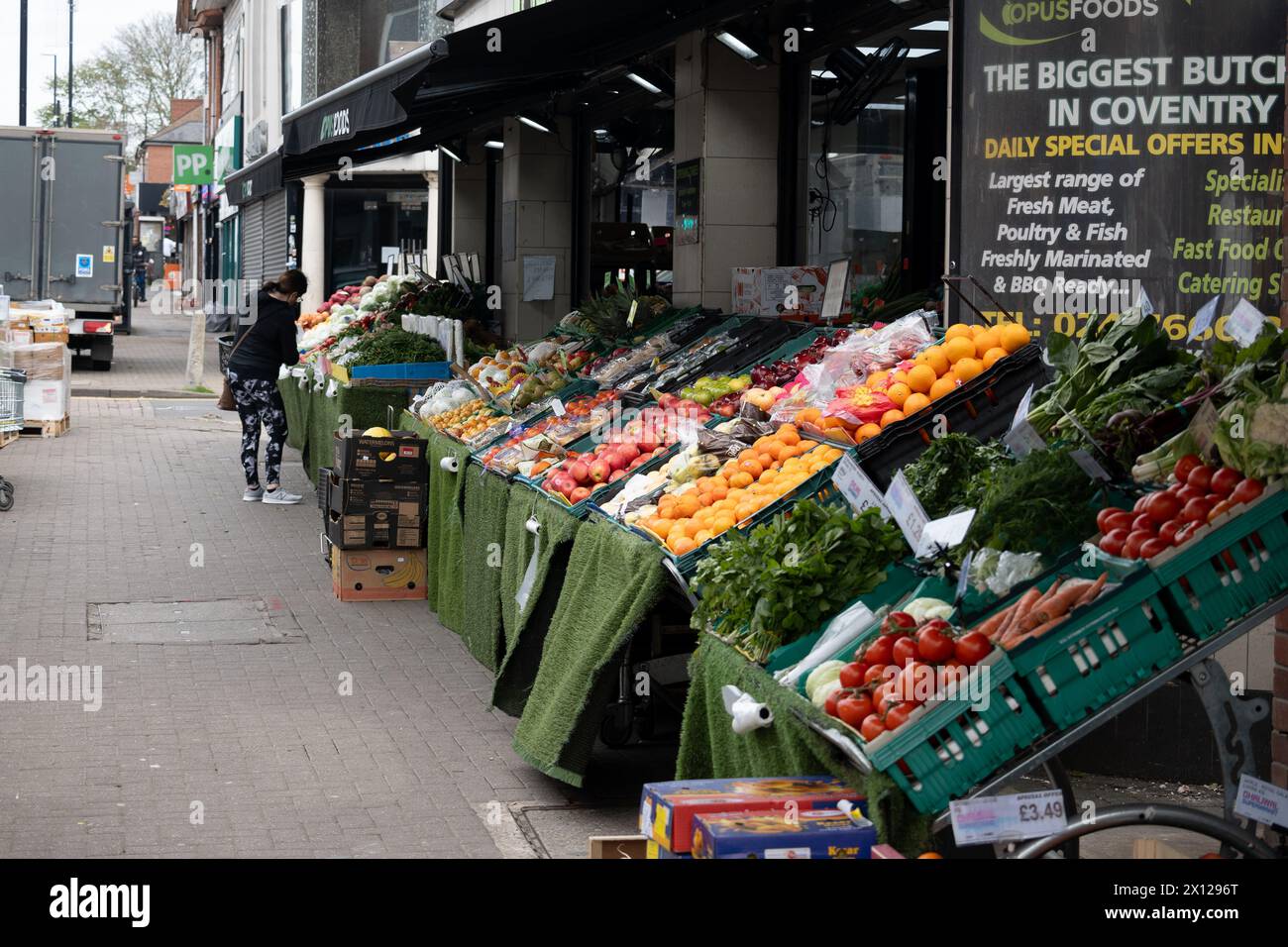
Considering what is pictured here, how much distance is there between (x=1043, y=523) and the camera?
4.14 metres

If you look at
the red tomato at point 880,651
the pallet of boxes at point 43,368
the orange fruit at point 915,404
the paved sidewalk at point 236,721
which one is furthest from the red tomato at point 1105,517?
the pallet of boxes at point 43,368

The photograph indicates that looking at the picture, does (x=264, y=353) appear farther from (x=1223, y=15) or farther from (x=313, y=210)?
(x=313, y=210)

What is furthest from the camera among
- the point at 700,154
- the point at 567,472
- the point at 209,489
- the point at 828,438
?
the point at 209,489

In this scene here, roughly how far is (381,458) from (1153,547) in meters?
6.70

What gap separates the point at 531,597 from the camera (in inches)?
268

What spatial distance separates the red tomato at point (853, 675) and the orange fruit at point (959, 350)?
2291 millimetres

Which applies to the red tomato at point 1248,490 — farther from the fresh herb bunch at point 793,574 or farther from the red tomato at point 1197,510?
the fresh herb bunch at point 793,574

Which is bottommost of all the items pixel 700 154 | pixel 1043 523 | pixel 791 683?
pixel 791 683

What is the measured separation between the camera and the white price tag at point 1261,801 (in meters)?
3.68

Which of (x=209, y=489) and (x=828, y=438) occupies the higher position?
(x=828, y=438)

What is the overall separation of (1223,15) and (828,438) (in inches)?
90.5

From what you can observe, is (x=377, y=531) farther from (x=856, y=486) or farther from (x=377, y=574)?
(x=856, y=486)

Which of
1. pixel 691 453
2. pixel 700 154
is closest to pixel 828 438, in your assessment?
pixel 691 453

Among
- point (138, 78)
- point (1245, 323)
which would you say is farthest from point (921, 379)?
point (138, 78)
